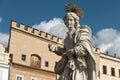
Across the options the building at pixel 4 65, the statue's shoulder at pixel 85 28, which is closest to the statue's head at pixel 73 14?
the statue's shoulder at pixel 85 28

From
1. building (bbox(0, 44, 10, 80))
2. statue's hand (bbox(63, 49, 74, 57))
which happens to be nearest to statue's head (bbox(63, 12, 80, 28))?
statue's hand (bbox(63, 49, 74, 57))

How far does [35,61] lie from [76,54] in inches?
1473

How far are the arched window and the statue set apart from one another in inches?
1442

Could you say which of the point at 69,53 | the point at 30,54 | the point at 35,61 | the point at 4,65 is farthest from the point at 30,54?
the point at 69,53

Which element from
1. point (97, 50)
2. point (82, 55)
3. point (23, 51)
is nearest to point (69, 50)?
point (82, 55)

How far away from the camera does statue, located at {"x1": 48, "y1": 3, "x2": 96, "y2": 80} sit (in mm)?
6418

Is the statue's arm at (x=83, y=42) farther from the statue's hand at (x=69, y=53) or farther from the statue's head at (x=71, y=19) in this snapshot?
the statue's head at (x=71, y=19)

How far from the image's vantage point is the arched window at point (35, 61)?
142ft

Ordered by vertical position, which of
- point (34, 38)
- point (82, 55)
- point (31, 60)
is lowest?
point (82, 55)

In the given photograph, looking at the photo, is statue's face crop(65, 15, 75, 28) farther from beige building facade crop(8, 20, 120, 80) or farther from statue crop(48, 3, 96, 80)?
beige building facade crop(8, 20, 120, 80)

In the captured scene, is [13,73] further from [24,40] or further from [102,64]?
[102,64]

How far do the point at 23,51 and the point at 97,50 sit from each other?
12.3 m

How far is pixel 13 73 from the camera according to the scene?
40750 mm

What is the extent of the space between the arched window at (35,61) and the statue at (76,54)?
36.6m
